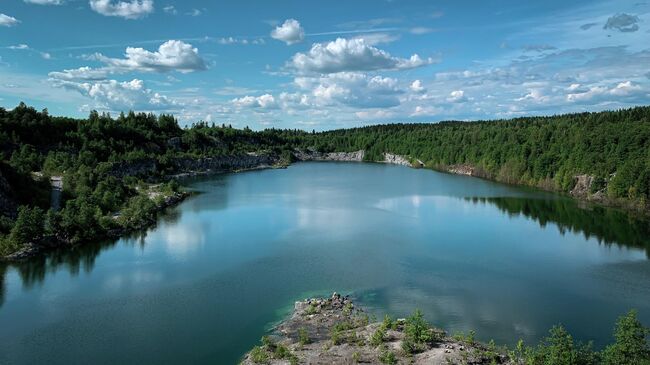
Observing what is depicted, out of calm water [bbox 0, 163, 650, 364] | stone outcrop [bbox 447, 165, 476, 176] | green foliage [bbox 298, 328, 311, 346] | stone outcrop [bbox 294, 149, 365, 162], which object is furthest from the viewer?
stone outcrop [bbox 294, 149, 365, 162]

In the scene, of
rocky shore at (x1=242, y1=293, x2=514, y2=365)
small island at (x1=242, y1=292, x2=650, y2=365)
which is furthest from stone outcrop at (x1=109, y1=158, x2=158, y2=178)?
small island at (x1=242, y1=292, x2=650, y2=365)

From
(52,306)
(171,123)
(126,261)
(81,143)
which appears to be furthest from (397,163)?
(52,306)

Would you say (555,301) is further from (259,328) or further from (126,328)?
(126,328)

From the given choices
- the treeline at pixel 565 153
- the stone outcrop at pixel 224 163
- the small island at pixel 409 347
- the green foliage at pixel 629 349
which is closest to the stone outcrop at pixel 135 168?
the stone outcrop at pixel 224 163

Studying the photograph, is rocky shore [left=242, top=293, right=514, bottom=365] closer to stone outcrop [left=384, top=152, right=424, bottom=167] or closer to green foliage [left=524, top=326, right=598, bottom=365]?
green foliage [left=524, top=326, right=598, bottom=365]

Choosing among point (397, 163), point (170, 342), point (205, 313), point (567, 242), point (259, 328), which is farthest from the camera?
point (397, 163)
